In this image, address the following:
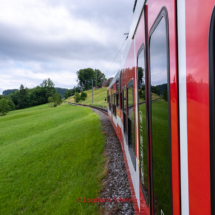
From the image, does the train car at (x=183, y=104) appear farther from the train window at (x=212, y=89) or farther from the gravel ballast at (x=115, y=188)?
the gravel ballast at (x=115, y=188)

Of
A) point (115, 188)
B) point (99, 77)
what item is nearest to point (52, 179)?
point (115, 188)

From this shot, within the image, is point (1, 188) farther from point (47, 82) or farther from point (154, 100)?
point (47, 82)

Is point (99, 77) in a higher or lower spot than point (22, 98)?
higher

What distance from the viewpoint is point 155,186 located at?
183 centimetres

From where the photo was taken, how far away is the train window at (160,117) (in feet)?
4.61

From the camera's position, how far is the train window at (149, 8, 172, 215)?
1406mm

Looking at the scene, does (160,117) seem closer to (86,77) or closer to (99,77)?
(86,77)

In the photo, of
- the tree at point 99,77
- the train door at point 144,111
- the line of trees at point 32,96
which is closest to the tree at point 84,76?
the tree at point 99,77

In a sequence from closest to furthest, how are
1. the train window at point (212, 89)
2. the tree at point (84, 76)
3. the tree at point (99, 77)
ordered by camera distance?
1. the train window at point (212, 89)
2. the tree at point (84, 76)
3. the tree at point (99, 77)

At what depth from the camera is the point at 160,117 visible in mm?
1605

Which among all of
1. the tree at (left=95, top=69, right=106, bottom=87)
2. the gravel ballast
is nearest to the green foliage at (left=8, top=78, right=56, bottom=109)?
the tree at (left=95, top=69, right=106, bottom=87)

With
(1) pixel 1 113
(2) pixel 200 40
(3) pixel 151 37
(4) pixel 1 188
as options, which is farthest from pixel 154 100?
(1) pixel 1 113

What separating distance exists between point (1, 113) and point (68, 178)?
63437 mm

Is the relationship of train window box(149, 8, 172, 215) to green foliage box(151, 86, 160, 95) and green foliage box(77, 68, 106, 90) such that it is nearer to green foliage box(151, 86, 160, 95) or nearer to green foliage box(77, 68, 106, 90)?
green foliage box(151, 86, 160, 95)
